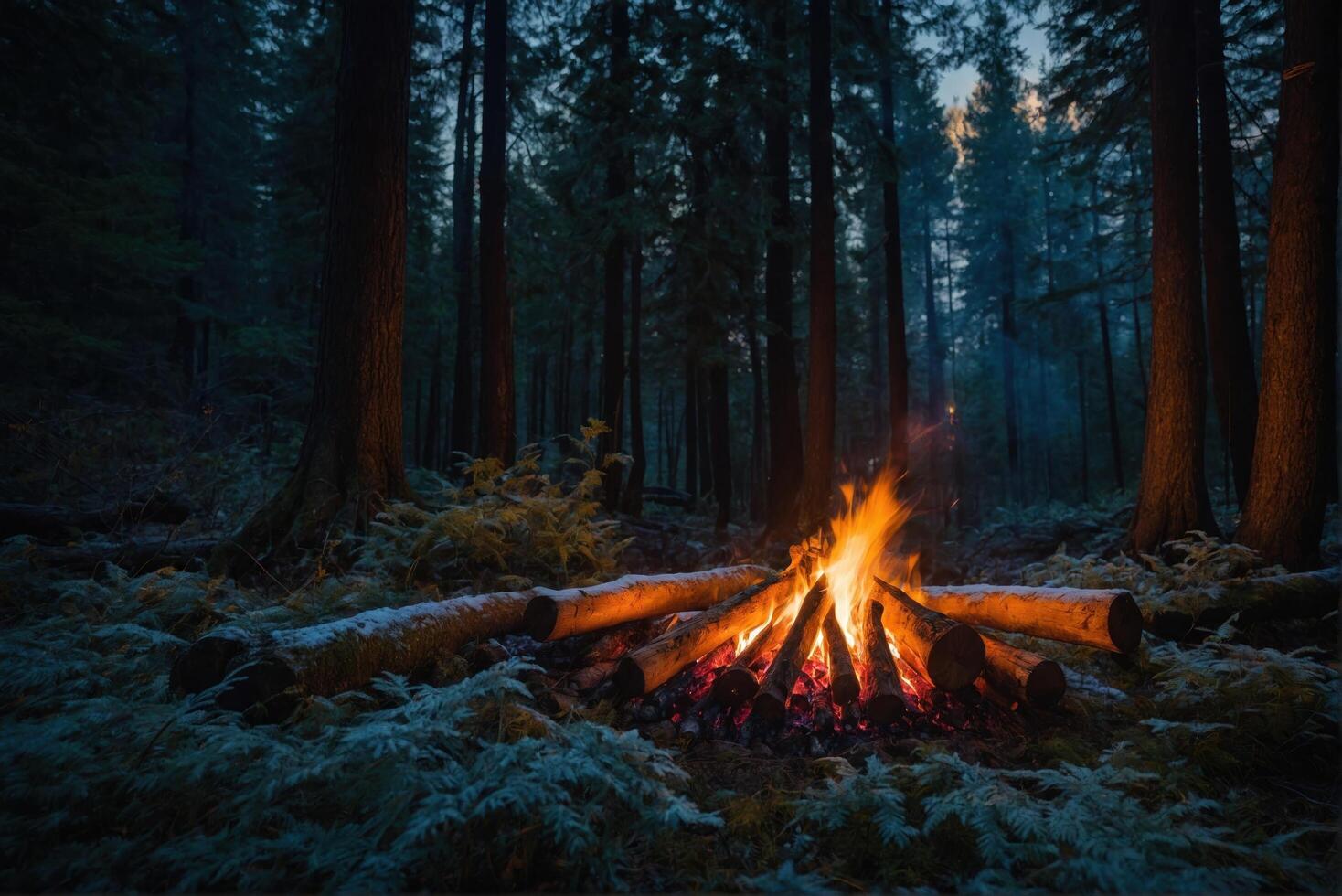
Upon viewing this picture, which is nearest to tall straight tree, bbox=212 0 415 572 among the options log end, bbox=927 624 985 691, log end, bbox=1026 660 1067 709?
log end, bbox=927 624 985 691

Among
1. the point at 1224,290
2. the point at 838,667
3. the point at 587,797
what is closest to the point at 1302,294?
the point at 1224,290

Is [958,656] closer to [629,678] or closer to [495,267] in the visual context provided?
[629,678]

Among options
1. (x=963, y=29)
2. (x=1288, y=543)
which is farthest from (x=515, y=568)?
(x=963, y=29)

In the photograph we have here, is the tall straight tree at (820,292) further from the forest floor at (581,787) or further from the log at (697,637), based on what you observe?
the forest floor at (581,787)

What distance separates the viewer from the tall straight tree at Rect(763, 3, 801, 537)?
14.1m

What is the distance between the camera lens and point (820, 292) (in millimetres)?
11281

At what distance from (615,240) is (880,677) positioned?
13.5 meters

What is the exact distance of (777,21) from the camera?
45.2ft

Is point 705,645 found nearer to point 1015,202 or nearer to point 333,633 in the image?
point 333,633

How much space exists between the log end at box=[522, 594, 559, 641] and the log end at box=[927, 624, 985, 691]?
98.3 inches

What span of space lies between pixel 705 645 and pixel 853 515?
2353 millimetres

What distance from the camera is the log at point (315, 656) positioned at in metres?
2.88

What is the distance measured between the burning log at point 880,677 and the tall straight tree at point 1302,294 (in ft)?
16.6

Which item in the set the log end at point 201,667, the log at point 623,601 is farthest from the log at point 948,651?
the log end at point 201,667
